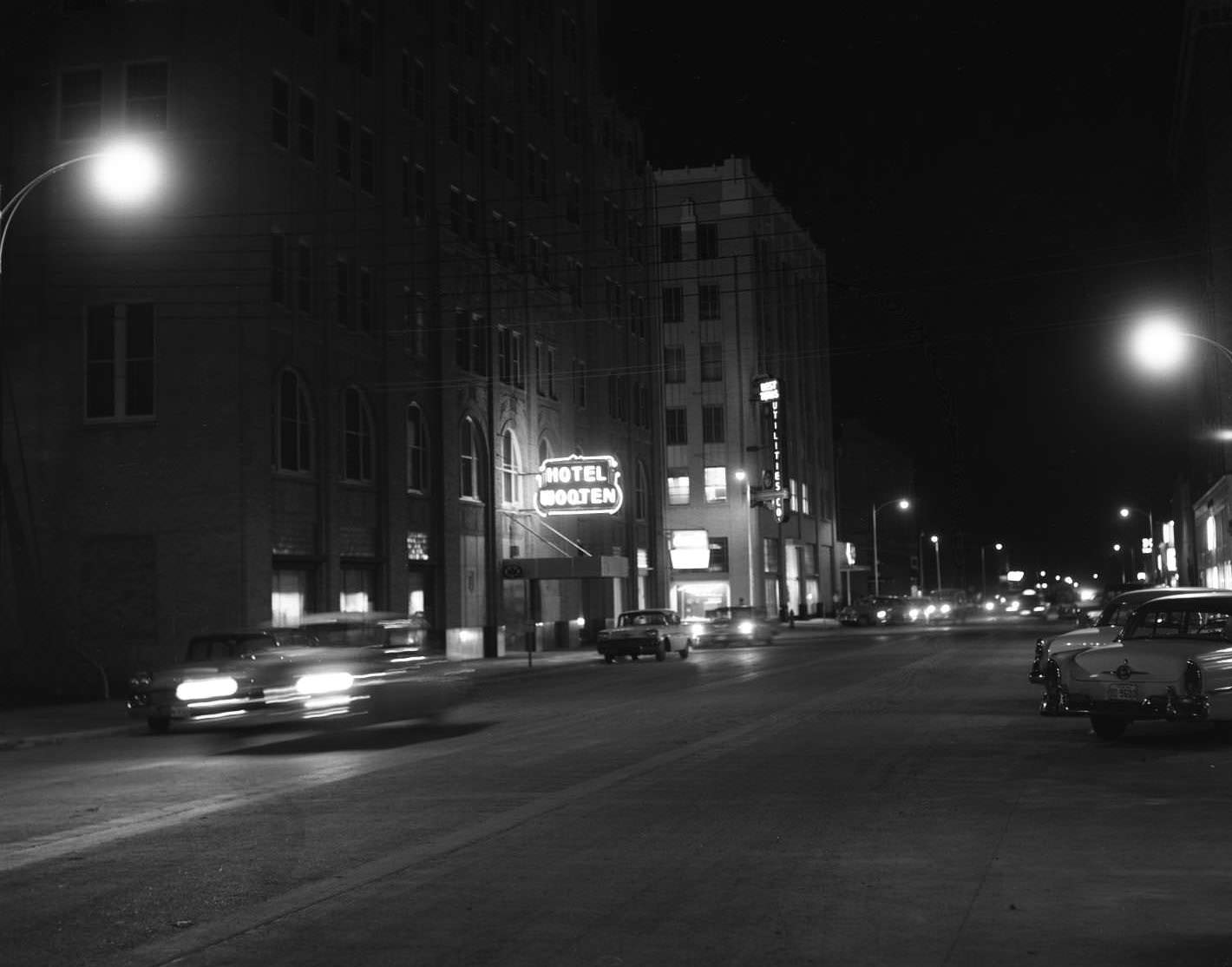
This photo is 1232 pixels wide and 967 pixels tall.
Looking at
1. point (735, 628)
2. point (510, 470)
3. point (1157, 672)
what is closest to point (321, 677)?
point (1157, 672)

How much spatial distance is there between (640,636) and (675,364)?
45381 mm

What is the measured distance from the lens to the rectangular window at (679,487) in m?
89.4

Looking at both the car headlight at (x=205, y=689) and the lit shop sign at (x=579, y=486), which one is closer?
the car headlight at (x=205, y=689)

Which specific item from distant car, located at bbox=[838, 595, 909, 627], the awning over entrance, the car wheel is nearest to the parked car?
the car wheel

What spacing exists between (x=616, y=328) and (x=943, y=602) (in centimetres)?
4075

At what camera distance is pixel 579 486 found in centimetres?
5250

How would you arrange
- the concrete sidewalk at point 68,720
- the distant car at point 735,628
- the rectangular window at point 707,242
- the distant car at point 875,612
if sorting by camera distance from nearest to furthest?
1. the concrete sidewalk at point 68,720
2. the distant car at point 735,628
3. the distant car at point 875,612
4. the rectangular window at point 707,242

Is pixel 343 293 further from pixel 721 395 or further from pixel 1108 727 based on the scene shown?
pixel 721 395

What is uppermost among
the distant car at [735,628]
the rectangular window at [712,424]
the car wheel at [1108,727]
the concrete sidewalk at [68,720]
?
the rectangular window at [712,424]

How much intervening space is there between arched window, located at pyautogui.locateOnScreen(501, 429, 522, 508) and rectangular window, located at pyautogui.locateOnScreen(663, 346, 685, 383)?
37.4 metres

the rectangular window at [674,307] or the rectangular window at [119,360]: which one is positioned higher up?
the rectangular window at [674,307]

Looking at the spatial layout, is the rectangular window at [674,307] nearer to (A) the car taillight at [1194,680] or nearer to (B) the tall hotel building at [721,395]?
(B) the tall hotel building at [721,395]

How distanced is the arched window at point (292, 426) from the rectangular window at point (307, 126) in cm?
609

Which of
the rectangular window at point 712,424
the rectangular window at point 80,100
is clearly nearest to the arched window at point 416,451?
the rectangular window at point 80,100
